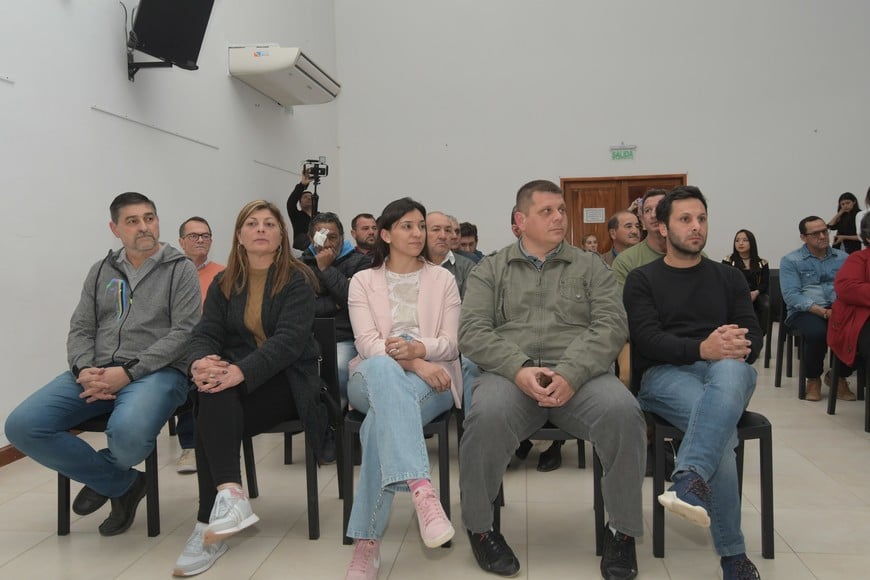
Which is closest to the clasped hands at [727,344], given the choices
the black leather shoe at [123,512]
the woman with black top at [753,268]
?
the black leather shoe at [123,512]

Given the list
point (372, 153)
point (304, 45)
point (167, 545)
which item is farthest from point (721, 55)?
point (167, 545)

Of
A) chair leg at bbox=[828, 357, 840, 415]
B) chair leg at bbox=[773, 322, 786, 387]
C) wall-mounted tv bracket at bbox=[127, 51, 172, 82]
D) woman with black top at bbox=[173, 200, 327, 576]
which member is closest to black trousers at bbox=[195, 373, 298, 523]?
woman with black top at bbox=[173, 200, 327, 576]

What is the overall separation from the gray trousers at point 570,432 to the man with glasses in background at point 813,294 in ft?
8.92

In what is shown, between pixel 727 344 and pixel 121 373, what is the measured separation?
201 centimetres

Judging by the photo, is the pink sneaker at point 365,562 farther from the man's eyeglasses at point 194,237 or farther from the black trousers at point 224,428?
the man's eyeglasses at point 194,237

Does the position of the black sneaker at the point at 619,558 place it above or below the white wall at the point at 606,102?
below

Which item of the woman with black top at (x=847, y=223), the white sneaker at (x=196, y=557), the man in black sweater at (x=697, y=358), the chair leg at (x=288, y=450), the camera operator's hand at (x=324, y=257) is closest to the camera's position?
the man in black sweater at (x=697, y=358)

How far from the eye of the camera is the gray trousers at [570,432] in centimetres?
191

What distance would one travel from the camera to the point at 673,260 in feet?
7.58

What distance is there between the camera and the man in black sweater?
1.86 m

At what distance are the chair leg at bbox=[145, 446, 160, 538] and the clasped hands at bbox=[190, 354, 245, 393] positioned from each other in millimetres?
407

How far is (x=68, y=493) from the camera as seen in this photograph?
237 centimetres

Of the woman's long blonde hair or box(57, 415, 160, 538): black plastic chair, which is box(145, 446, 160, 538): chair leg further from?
the woman's long blonde hair

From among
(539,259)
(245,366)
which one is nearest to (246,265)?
(245,366)
